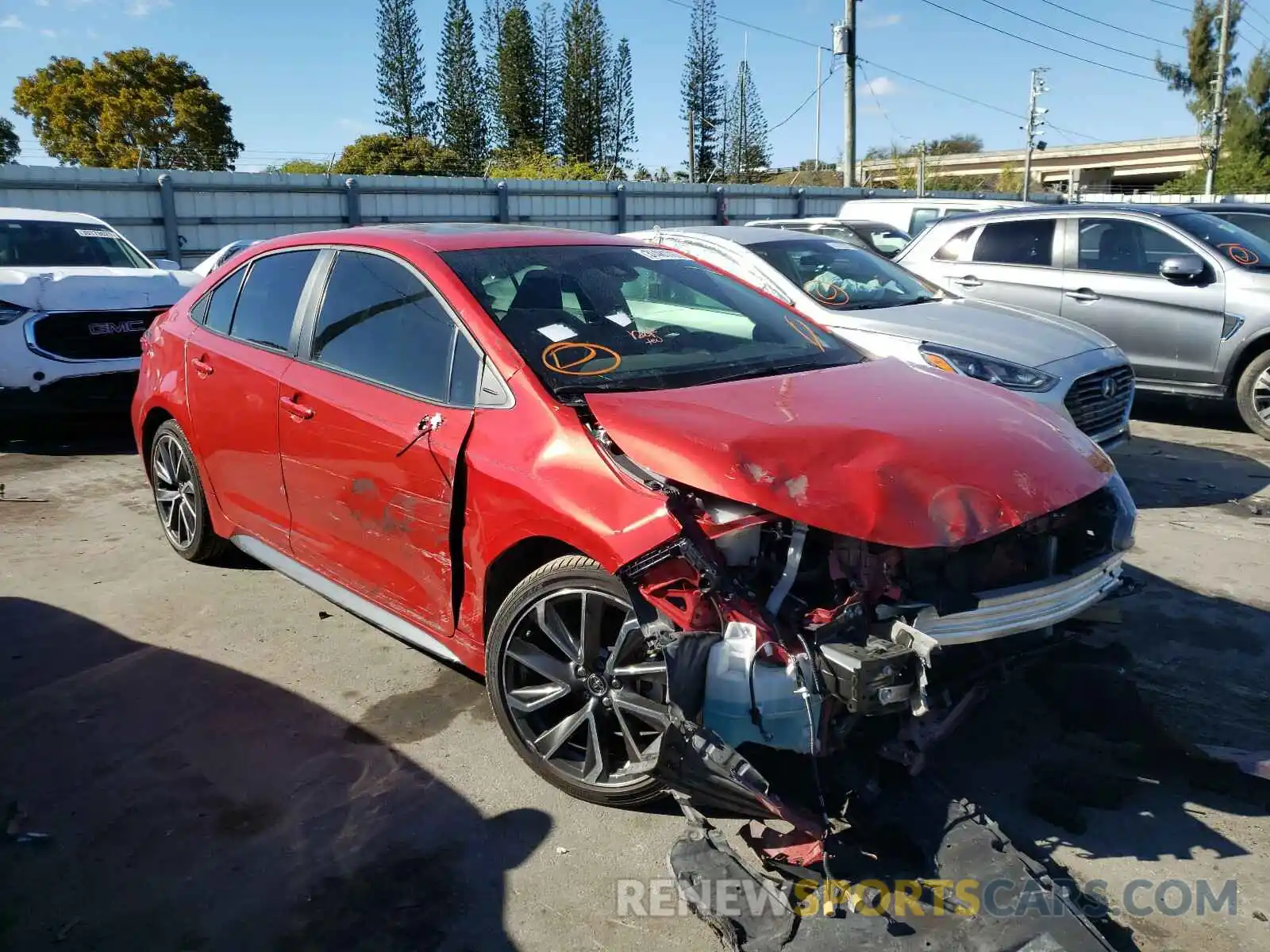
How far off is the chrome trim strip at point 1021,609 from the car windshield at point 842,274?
407 centimetres

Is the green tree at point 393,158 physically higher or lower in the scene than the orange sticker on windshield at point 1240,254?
higher

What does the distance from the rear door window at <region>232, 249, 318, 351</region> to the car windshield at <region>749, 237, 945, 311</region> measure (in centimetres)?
385

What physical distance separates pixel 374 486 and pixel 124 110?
54.9 m

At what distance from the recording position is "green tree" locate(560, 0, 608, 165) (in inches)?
2133

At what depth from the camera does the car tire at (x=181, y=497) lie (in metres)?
5.15

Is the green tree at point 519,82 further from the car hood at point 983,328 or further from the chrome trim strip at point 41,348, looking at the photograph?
the car hood at point 983,328

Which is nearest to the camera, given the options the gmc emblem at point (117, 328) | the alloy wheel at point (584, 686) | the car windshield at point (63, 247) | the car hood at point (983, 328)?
the alloy wheel at point (584, 686)

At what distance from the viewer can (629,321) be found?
151 inches

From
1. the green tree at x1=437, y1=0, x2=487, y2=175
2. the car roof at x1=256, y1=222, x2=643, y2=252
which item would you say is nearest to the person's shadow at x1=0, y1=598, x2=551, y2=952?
the car roof at x1=256, y1=222, x2=643, y2=252

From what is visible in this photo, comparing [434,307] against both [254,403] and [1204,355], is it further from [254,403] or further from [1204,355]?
[1204,355]

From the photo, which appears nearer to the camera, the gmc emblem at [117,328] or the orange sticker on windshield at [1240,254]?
the gmc emblem at [117,328]

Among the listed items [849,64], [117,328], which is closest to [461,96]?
[849,64]

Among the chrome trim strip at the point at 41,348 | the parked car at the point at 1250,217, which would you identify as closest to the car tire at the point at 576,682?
the chrome trim strip at the point at 41,348

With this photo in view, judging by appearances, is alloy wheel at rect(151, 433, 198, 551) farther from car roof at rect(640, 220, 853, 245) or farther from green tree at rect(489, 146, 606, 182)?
green tree at rect(489, 146, 606, 182)
